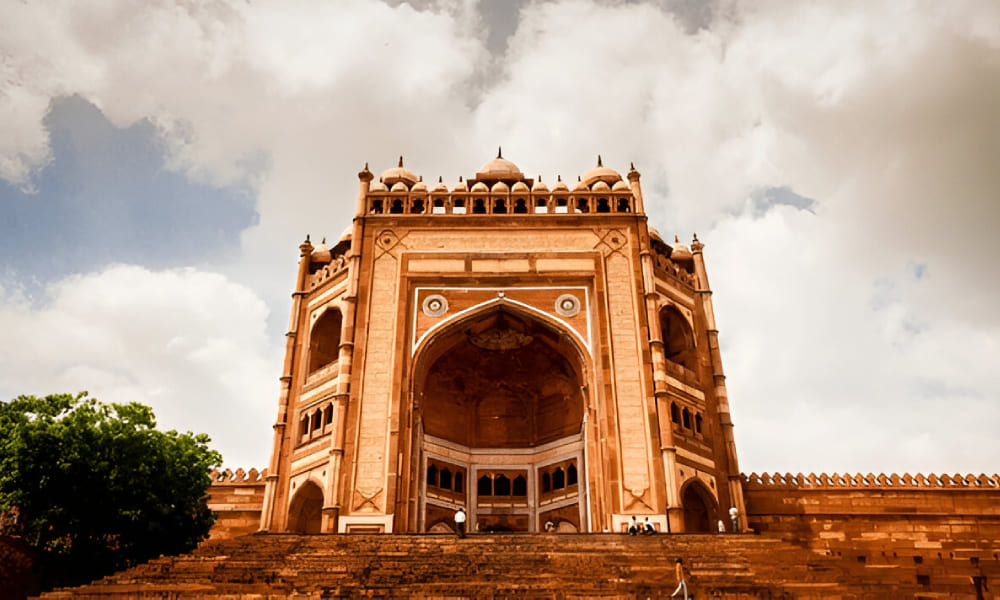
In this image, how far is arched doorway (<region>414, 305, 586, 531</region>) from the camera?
2772 cm

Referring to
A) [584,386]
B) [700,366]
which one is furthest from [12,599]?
[700,366]

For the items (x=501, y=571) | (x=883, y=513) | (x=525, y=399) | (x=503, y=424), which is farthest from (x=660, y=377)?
(x=501, y=571)

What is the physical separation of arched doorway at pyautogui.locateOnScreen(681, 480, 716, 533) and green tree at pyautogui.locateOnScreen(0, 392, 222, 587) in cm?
1428

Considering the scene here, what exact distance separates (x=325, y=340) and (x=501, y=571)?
15519mm

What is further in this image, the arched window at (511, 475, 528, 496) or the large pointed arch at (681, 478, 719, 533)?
the arched window at (511, 475, 528, 496)

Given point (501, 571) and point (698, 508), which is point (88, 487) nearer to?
point (501, 571)

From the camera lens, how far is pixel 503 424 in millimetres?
30656

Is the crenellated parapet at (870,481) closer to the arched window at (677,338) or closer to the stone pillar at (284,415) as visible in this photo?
the arched window at (677,338)

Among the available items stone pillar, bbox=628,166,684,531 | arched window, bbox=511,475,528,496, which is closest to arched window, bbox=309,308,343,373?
arched window, bbox=511,475,528,496

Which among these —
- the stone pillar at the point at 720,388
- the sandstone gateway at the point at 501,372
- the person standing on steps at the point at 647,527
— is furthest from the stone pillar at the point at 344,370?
the stone pillar at the point at 720,388

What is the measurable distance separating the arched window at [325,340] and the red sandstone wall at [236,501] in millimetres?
3995

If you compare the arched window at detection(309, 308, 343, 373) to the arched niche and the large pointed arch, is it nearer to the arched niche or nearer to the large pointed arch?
the arched niche

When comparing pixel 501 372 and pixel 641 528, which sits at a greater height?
pixel 501 372

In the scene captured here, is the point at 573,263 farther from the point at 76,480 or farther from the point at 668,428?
the point at 76,480
